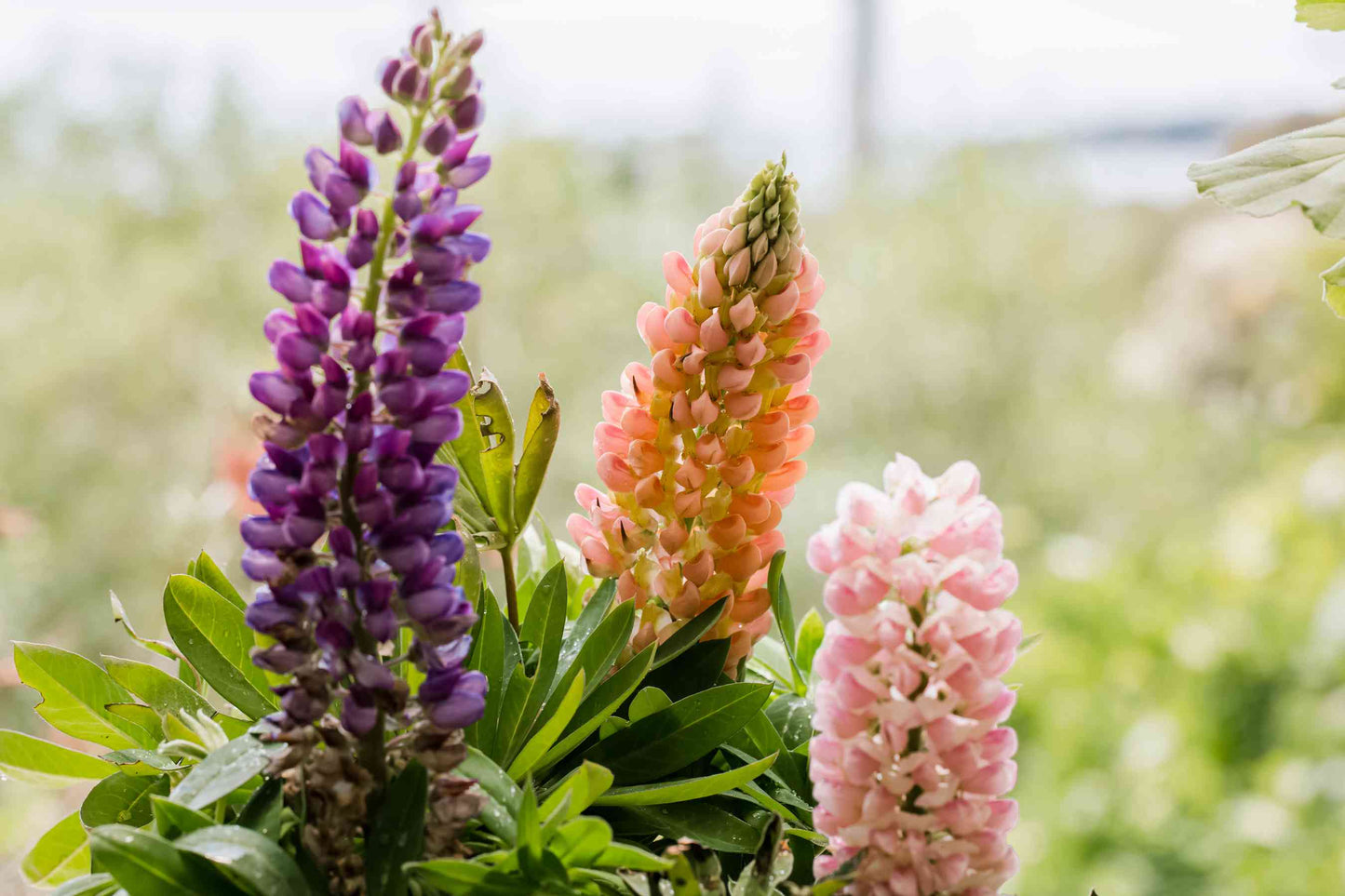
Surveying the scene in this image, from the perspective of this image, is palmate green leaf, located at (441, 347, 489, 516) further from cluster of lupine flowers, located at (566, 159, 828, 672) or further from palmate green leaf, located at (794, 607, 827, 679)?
palmate green leaf, located at (794, 607, 827, 679)

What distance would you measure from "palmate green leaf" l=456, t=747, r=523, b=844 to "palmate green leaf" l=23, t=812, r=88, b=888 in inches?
6.2

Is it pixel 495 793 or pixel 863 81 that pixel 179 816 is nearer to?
pixel 495 793

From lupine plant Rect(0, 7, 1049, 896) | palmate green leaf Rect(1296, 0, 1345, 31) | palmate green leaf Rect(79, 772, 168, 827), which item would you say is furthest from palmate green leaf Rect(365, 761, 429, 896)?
palmate green leaf Rect(1296, 0, 1345, 31)

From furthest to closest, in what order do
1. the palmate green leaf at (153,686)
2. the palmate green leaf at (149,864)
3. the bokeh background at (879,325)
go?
the bokeh background at (879,325), the palmate green leaf at (153,686), the palmate green leaf at (149,864)

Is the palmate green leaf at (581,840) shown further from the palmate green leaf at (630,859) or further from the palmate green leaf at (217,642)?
the palmate green leaf at (217,642)

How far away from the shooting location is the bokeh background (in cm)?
181

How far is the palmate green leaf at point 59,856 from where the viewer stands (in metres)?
0.39

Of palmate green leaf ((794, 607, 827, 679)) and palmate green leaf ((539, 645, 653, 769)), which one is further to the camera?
palmate green leaf ((794, 607, 827, 679))

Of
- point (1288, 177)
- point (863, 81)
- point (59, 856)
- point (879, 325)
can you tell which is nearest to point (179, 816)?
point (59, 856)

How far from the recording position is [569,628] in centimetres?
44

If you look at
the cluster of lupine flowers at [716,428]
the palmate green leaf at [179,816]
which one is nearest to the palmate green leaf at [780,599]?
the cluster of lupine flowers at [716,428]

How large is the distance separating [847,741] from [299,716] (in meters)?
0.16

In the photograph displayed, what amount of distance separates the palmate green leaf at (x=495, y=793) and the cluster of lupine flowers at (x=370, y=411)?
3 centimetres

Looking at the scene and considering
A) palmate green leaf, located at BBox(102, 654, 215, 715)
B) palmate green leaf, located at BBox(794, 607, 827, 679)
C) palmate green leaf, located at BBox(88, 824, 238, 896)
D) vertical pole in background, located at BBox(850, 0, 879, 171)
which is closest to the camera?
palmate green leaf, located at BBox(88, 824, 238, 896)
